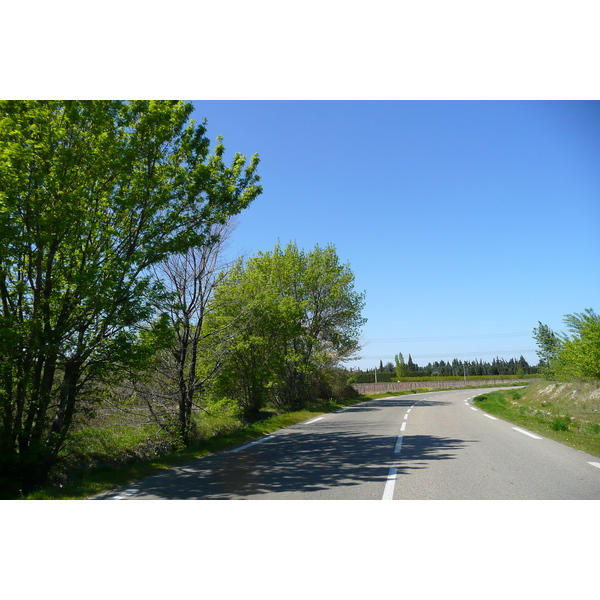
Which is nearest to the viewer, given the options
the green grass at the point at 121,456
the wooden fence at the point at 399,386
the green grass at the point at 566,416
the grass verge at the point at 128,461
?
the grass verge at the point at 128,461

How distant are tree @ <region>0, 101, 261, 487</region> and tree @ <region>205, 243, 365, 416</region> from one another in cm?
582

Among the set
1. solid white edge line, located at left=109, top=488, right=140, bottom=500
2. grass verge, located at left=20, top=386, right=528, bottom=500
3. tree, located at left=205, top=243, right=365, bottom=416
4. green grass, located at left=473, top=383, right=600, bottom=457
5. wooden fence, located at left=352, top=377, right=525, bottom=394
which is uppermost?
tree, located at left=205, top=243, right=365, bottom=416

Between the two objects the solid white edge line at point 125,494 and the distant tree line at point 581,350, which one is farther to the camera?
the distant tree line at point 581,350

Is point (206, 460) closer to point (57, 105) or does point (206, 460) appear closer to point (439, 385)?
point (57, 105)

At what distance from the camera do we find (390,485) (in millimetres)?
6074

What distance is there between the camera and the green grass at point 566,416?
10484 mm

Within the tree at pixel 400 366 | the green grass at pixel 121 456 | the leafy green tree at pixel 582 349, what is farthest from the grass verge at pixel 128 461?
the tree at pixel 400 366

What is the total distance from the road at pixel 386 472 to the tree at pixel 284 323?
7.15m

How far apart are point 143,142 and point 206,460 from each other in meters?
6.81

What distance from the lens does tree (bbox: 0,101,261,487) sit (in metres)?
7.53

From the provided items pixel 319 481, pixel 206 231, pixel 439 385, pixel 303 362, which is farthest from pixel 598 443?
pixel 439 385

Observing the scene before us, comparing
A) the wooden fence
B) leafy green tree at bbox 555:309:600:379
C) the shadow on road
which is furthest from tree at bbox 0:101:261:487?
the wooden fence

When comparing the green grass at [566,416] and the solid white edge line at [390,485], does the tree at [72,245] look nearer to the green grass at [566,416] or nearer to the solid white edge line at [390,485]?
the solid white edge line at [390,485]

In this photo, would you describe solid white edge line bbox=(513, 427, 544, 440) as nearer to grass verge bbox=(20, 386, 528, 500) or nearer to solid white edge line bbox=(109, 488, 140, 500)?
grass verge bbox=(20, 386, 528, 500)
